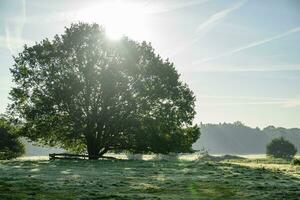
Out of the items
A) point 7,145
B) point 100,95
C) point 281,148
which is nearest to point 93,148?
point 100,95

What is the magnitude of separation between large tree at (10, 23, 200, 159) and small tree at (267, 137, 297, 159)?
89533 mm

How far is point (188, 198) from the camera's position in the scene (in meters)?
22.1

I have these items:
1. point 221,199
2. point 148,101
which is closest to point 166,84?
point 148,101

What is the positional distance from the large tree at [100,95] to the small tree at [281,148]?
89.5 meters

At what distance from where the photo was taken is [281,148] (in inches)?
5581

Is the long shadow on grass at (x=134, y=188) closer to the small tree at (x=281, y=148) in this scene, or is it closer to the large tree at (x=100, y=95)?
the large tree at (x=100, y=95)

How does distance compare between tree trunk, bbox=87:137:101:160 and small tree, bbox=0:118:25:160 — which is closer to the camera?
tree trunk, bbox=87:137:101:160

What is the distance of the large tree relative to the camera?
5800cm

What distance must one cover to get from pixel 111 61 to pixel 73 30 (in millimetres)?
7151

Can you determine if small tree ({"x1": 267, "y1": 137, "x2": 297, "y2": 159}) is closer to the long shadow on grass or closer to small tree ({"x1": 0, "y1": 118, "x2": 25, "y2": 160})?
small tree ({"x1": 0, "y1": 118, "x2": 25, "y2": 160})

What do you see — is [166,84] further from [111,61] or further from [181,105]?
[111,61]

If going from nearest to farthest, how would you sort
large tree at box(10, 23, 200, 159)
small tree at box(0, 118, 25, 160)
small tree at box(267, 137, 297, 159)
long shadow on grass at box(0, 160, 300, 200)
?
long shadow on grass at box(0, 160, 300, 200) → large tree at box(10, 23, 200, 159) → small tree at box(0, 118, 25, 160) → small tree at box(267, 137, 297, 159)

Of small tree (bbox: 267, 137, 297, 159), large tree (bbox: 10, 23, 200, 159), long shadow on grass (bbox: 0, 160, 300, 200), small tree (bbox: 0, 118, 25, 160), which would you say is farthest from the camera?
small tree (bbox: 267, 137, 297, 159)

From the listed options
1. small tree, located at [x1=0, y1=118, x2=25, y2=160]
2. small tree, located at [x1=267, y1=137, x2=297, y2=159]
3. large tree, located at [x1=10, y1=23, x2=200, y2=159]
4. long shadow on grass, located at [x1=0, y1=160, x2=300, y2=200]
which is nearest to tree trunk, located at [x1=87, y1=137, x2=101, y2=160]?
large tree, located at [x1=10, y1=23, x2=200, y2=159]
